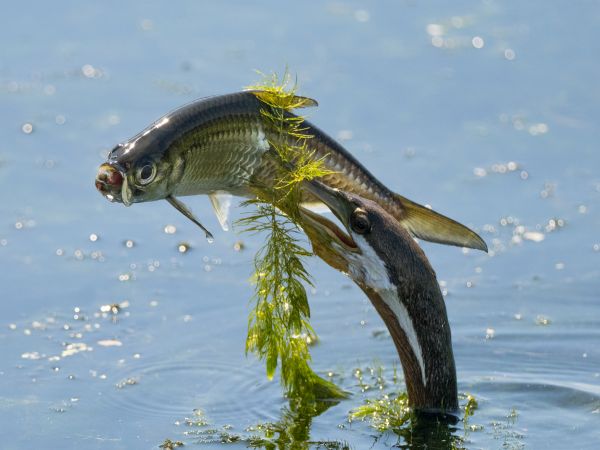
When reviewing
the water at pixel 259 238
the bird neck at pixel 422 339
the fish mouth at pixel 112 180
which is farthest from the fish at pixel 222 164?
the water at pixel 259 238

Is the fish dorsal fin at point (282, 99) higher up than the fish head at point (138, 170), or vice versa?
the fish dorsal fin at point (282, 99)

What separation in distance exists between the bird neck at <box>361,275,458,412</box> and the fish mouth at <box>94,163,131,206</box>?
1.70 m

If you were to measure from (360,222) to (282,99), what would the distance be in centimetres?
77

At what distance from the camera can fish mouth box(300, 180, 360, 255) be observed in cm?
768

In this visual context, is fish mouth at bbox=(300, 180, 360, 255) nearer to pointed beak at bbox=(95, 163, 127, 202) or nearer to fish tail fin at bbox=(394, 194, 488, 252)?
fish tail fin at bbox=(394, 194, 488, 252)

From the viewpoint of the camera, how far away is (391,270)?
7.87 meters

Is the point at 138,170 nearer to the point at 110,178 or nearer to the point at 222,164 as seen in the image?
the point at 110,178

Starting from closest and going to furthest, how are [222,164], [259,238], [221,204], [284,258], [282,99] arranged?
[222,164]
[282,99]
[221,204]
[284,258]
[259,238]

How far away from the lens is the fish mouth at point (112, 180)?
6.77 metres

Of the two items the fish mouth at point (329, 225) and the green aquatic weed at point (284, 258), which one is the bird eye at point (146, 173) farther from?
the fish mouth at point (329, 225)

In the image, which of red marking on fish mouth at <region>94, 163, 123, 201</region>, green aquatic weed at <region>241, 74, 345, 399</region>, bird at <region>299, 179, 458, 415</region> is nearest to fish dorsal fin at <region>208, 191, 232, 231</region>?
green aquatic weed at <region>241, 74, 345, 399</region>

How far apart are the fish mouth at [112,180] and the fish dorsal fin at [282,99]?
0.94m

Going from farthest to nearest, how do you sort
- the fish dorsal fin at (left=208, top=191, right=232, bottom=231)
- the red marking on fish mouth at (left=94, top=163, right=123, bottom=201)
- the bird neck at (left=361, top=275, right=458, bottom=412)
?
the bird neck at (left=361, top=275, right=458, bottom=412) → the fish dorsal fin at (left=208, top=191, right=232, bottom=231) → the red marking on fish mouth at (left=94, top=163, right=123, bottom=201)

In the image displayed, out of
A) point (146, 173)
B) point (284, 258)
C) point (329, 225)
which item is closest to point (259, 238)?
point (284, 258)
